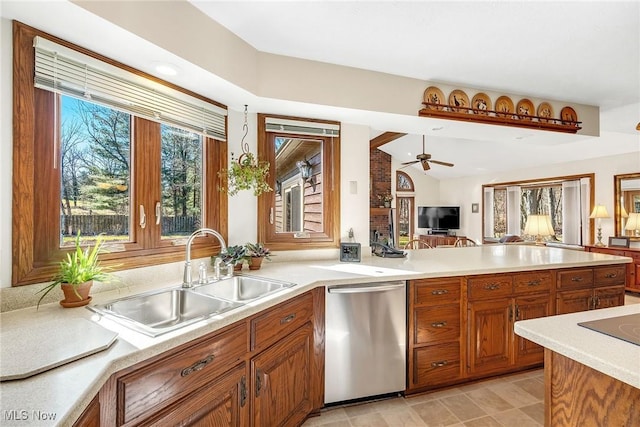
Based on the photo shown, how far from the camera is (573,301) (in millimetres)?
2459

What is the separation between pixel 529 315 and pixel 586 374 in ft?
5.35

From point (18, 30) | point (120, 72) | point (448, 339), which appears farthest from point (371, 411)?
point (18, 30)

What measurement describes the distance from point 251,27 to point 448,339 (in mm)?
2435

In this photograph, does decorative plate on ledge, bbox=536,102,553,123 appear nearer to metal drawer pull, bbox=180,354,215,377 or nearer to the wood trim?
the wood trim

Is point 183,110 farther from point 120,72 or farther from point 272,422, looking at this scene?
point 272,422

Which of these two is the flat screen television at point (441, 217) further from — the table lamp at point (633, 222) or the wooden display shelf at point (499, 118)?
the wooden display shelf at point (499, 118)

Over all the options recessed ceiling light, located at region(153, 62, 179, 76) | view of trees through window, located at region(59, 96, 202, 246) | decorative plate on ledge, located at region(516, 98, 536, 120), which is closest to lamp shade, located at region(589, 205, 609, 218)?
decorative plate on ledge, located at region(516, 98, 536, 120)

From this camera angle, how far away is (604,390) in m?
0.90

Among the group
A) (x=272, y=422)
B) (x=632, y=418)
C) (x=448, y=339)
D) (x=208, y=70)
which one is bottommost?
(x=272, y=422)

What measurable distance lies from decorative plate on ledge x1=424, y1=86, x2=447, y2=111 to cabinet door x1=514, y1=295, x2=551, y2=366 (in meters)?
1.64

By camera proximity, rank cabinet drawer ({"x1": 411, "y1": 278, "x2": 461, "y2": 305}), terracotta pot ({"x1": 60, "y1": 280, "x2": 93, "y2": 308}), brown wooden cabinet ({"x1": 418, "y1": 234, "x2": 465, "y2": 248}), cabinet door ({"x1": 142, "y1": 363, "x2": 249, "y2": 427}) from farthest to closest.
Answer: brown wooden cabinet ({"x1": 418, "y1": 234, "x2": 465, "y2": 248})
cabinet drawer ({"x1": 411, "y1": 278, "x2": 461, "y2": 305})
terracotta pot ({"x1": 60, "y1": 280, "x2": 93, "y2": 308})
cabinet door ({"x1": 142, "y1": 363, "x2": 249, "y2": 427})

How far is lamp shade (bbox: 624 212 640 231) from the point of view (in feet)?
15.3

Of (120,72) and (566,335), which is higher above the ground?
(120,72)

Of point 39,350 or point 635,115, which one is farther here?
point 635,115
